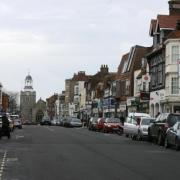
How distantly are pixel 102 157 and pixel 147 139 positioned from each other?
19.0 meters

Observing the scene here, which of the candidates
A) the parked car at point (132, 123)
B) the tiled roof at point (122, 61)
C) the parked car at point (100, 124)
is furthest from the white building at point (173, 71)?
the tiled roof at point (122, 61)

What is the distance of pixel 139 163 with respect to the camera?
21.3 m

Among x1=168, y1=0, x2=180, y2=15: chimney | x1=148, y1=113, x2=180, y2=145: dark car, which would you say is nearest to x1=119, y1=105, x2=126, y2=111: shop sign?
x1=168, y1=0, x2=180, y2=15: chimney

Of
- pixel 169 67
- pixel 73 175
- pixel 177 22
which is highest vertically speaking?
pixel 177 22

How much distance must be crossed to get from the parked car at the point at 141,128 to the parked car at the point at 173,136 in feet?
27.3

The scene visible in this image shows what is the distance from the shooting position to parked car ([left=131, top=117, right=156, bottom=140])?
42.2 m

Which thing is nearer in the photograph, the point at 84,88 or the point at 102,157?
the point at 102,157

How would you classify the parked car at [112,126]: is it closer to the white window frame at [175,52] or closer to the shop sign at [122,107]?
the white window frame at [175,52]

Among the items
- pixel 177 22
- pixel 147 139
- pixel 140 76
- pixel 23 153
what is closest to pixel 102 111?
pixel 140 76

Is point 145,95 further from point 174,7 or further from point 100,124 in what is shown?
point 174,7

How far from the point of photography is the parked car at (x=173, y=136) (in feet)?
100

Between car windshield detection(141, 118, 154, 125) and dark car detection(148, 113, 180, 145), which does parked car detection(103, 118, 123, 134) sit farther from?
dark car detection(148, 113, 180, 145)

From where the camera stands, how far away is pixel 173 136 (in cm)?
3150

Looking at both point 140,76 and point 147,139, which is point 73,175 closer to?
point 147,139
